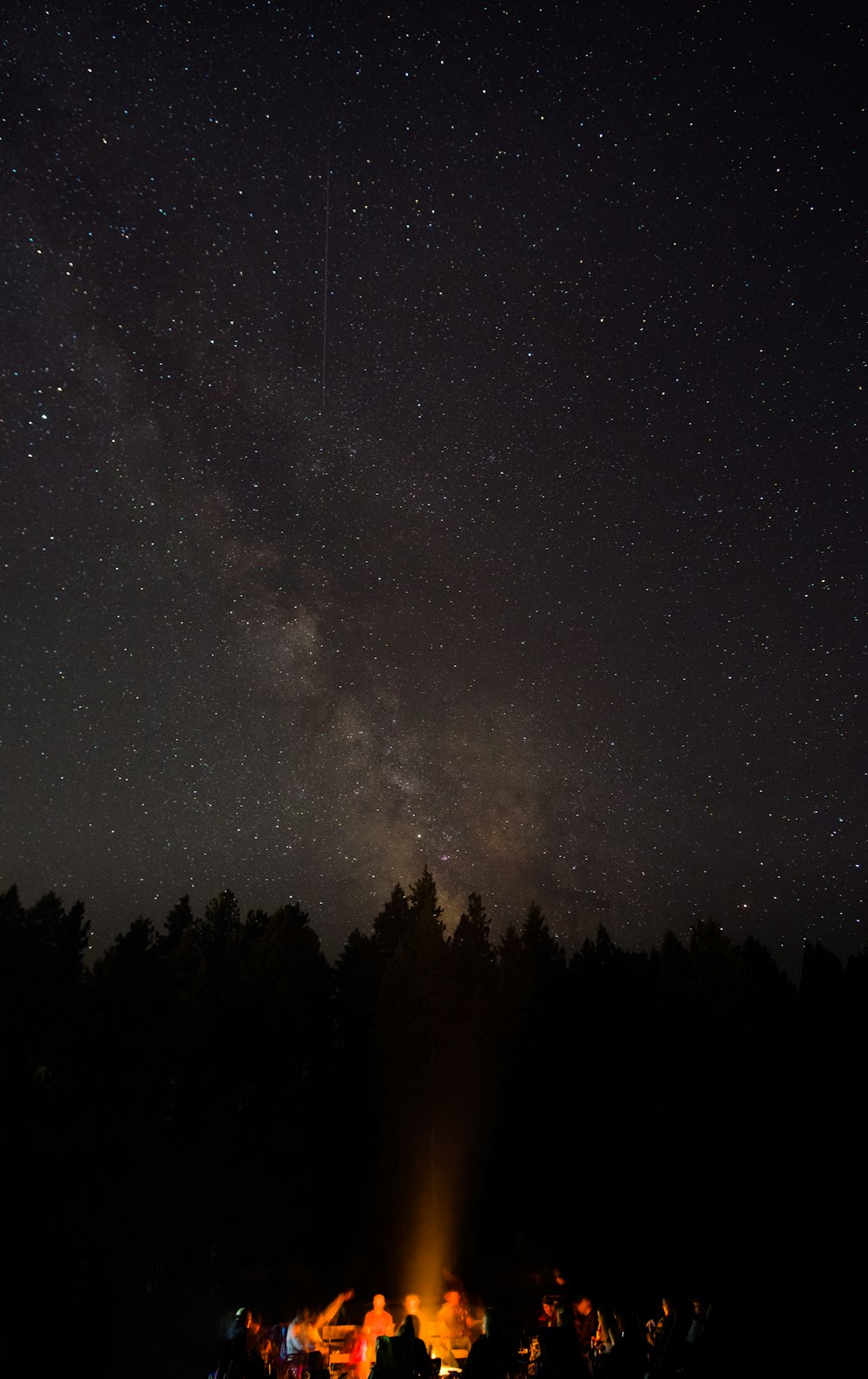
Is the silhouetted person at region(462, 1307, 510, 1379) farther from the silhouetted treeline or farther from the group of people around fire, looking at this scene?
the silhouetted treeline

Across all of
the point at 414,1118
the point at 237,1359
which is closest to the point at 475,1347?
the point at 237,1359

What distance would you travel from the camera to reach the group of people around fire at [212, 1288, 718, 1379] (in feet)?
22.2

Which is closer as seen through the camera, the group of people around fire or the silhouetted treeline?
the group of people around fire

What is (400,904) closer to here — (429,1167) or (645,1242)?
(429,1167)

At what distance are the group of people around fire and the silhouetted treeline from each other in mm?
12205

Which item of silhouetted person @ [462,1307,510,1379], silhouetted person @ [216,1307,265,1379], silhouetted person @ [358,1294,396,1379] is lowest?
silhouetted person @ [358,1294,396,1379]

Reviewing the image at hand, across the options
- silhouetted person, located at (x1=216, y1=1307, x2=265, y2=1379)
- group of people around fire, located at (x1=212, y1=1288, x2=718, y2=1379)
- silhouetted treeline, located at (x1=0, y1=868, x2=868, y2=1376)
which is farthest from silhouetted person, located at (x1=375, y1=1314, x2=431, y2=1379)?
silhouetted treeline, located at (x1=0, y1=868, x2=868, y2=1376)

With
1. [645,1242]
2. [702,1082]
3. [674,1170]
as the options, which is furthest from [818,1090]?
[645,1242]

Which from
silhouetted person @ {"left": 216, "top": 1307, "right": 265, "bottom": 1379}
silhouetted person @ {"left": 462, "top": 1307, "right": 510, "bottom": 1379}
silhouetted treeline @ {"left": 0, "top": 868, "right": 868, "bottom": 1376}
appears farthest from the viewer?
silhouetted treeline @ {"left": 0, "top": 868, "right": 868, "bottom": 1376}

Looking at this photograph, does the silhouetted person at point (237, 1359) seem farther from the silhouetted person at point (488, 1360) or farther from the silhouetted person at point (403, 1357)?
the silhouetted person at point (488, 1360)

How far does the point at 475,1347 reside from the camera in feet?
22.0

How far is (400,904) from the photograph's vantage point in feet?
156

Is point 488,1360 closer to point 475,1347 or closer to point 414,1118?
point 475,1347

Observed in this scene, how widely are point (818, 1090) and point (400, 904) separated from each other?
964 inches
